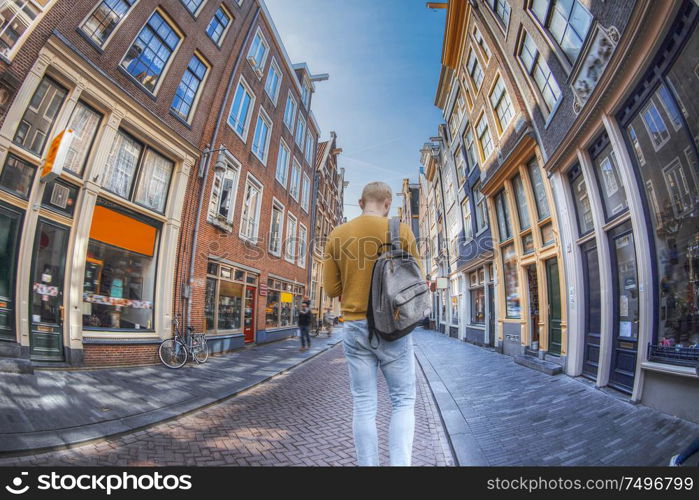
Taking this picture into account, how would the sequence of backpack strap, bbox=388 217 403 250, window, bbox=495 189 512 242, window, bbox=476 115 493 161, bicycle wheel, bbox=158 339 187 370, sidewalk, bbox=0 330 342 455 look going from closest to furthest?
backpack strap, bbox=388 217 403 250, sidewalk, bbox=0 330 342 455, bicycle wheel, bbox=158 339 187 370, window, bbox=495 189 512 242, window, bbox=476 115 493 161

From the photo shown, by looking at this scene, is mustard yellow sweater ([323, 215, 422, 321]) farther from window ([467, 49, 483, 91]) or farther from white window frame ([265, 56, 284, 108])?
white window frame ([265, 56, 284, 108])

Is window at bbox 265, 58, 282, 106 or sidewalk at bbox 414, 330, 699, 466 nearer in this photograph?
sidewalk at bbox 414, 330, 699, 466

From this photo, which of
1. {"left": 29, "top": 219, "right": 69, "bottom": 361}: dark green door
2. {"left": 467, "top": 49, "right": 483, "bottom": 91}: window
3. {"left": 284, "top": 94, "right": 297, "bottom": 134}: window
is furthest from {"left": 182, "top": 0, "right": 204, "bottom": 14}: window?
{"left": 467, "top": 49, "right": 483, "bottom": 91}: window

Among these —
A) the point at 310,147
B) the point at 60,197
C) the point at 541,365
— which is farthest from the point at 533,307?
the point at 310,147

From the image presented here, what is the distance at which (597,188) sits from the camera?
6047 mm

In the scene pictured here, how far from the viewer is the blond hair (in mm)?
2273

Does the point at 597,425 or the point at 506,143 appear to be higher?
the point at 506,143

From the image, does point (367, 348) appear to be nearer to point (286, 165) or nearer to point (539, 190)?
point (539, 190)

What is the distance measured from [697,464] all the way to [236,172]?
40.0 ft

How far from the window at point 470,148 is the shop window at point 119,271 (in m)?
12.5

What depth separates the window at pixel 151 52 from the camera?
25.7 ft

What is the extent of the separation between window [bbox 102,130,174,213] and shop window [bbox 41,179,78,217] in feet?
2.29

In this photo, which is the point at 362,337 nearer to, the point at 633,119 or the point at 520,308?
the point at 633,119
